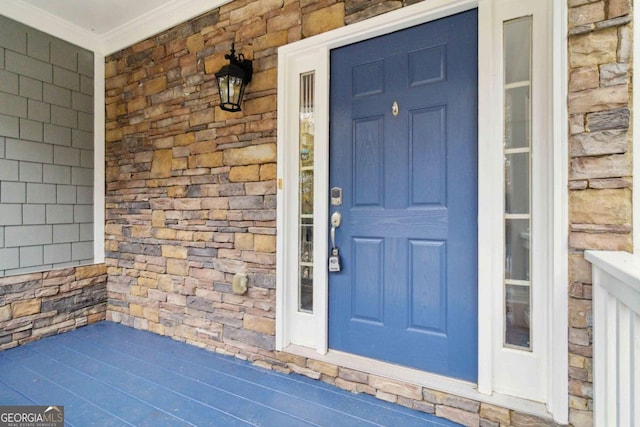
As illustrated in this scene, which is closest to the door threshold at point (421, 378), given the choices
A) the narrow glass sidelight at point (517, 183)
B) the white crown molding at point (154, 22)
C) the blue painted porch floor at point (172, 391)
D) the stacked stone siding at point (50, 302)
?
the blue painted porch floor at point (172, 391)

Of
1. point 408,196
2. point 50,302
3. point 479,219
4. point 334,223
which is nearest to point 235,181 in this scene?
point 334,223

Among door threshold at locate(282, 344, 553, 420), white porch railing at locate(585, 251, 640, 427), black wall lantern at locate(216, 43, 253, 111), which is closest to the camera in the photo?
white porch railing at locate(585, 251, 640, 427)

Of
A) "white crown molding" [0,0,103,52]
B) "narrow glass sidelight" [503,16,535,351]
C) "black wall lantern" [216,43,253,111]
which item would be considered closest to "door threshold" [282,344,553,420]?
"narrow glass sidelight" [503,16,535,351]

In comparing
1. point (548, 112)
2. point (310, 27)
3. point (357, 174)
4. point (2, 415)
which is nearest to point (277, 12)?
point (310, 27)

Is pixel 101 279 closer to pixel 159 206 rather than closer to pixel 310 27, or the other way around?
pixel 159 206

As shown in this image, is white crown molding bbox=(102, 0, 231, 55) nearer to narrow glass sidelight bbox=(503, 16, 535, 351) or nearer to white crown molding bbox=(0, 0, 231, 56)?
white crown molding bbox=(0, 0, 231, 56)

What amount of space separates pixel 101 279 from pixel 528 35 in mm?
3840

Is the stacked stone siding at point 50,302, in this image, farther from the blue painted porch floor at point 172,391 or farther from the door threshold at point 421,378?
the door threshold at point 421,378

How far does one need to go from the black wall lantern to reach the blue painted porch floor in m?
1.83

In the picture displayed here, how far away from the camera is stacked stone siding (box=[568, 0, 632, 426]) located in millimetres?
1318

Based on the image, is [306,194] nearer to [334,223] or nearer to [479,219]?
[334,223]

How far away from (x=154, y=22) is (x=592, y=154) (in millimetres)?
3294

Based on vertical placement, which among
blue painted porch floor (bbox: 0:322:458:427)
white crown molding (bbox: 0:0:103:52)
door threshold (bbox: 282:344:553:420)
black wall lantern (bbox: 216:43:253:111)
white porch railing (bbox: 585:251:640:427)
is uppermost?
white crown molding (bbox: 0:0:103:52)

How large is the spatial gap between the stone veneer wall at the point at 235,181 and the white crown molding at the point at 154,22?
7cm
